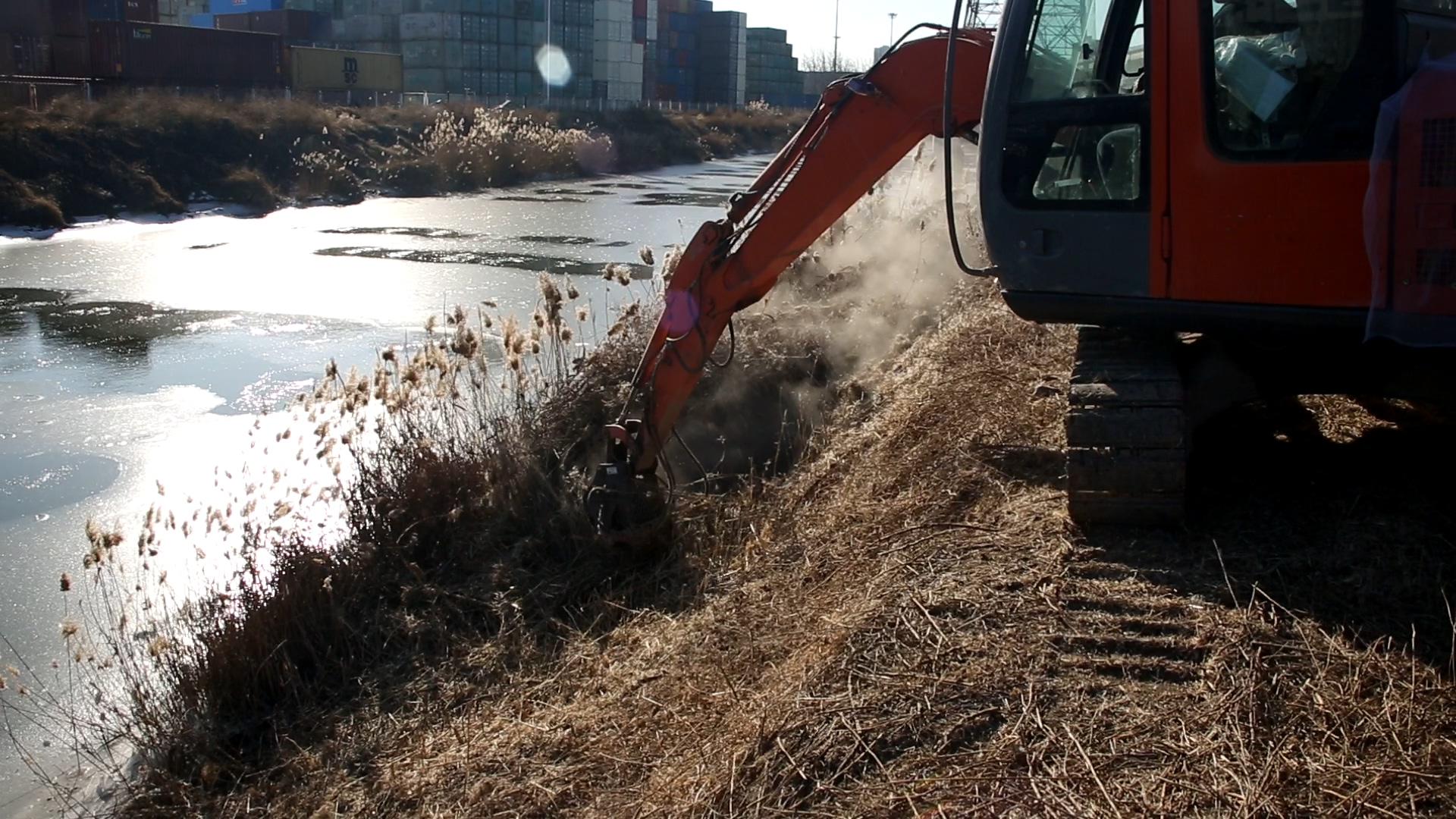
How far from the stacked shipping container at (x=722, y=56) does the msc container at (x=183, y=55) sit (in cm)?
3589

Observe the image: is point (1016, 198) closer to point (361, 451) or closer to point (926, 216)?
point (361, 451)

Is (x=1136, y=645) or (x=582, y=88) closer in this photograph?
(x=1136, y=645)

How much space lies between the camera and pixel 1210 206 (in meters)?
4.78

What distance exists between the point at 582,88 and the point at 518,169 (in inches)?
1087

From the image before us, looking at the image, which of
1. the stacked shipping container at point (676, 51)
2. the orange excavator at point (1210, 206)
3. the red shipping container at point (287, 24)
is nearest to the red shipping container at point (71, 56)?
the red shipping container at point (287, 24)

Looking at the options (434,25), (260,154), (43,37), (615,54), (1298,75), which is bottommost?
(260,154)

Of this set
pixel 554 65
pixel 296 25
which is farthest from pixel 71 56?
pixel 296 25

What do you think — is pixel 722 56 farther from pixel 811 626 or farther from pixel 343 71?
pixel 811 626

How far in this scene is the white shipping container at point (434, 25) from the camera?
2066 inches

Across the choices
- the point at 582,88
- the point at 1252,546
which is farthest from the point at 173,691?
the point at 582,88

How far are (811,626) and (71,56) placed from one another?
3487 cm

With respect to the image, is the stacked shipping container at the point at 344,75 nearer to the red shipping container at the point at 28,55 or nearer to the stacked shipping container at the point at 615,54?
the red shipping container at the point at 28,55

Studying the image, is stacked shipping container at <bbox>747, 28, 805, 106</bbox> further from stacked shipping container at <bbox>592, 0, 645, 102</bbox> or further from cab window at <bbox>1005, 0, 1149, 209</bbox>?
cab window at <bbox>1005, 0, 1149, 209</bbox>

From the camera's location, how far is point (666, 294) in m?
6.54
